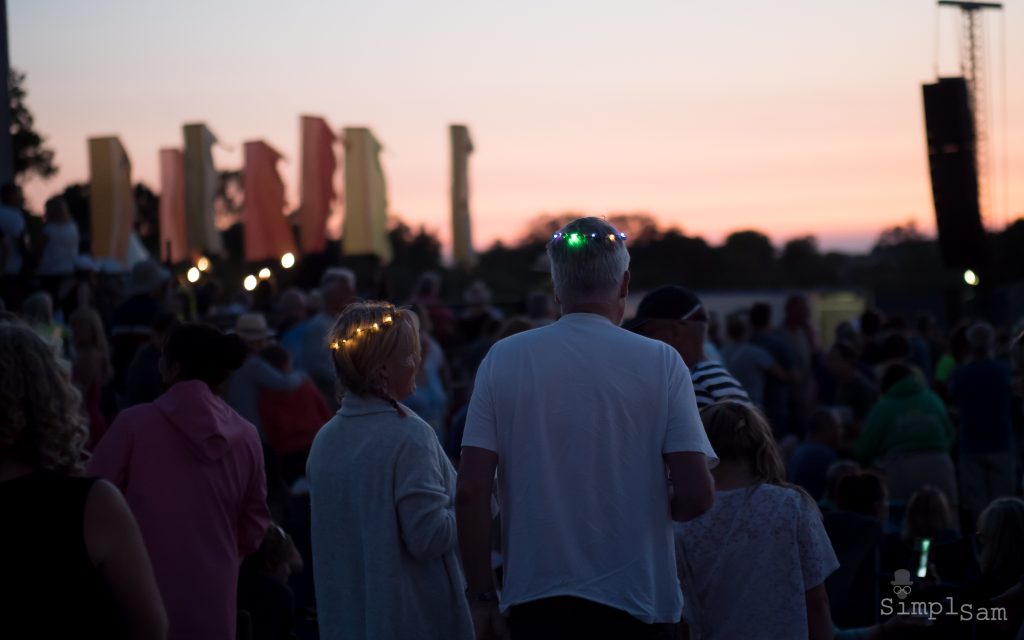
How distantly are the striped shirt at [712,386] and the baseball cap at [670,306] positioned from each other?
194mm

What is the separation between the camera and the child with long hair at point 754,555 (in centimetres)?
365

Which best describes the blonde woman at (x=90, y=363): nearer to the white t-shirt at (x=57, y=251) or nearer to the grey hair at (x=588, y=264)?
the white t-shirt at (x=57, y=251)

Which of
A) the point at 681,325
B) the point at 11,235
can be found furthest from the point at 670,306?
the point at 11,235

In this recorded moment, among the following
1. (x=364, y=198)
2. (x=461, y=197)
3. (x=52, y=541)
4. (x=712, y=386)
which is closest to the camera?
(x=52, y=541)

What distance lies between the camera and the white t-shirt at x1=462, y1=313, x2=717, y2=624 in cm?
309

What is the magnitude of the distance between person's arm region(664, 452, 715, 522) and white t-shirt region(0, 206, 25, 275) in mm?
10114

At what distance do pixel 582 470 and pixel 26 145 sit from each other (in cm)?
3646

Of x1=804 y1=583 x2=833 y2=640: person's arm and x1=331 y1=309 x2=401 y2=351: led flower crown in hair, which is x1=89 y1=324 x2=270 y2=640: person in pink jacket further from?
x1=804 y1=583 x2=833 y2=640: person's arm

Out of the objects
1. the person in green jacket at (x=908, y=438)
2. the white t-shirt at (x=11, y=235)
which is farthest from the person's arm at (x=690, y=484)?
the white t-shirt at (x=11, y=235)

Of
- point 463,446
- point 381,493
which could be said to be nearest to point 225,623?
point 381,493

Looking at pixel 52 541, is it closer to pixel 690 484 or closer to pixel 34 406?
pixel 34 406

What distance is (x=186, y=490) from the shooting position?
4.18 metres

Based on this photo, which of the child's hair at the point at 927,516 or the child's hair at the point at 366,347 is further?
the child's hair at the point at 927,516
